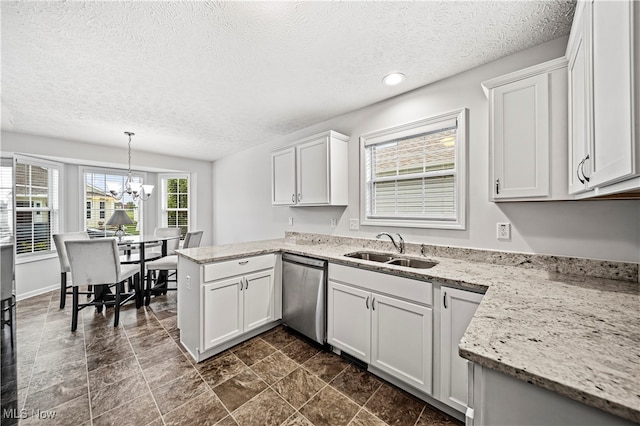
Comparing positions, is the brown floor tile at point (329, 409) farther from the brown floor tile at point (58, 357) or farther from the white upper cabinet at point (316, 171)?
the brown floor tile at point (58, 357)

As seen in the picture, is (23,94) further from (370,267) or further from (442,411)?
(442,411)

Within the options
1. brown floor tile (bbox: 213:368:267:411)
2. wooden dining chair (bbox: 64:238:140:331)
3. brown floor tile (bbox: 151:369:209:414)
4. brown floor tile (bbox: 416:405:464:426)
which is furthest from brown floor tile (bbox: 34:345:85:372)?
brown floor tile (bbox: 416:405:464:426)

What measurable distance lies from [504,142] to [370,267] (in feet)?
4.05

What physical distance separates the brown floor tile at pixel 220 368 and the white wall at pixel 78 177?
3.30m

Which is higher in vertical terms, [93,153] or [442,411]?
[93,153]

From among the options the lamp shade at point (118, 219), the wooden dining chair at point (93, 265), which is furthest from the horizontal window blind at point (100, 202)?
the wooden dining chair at point (93, 265)

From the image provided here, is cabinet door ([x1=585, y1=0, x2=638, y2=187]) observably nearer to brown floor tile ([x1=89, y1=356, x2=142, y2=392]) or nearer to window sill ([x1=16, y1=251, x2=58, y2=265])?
brown floor tile ([x1=89, y1=356, x2=142, y2=392])

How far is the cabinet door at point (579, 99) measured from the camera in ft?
3.74

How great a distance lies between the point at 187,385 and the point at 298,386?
82 cm

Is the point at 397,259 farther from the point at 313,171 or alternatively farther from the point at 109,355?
the point at 109,355

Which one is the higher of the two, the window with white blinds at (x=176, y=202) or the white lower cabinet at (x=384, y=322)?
the window with white blinds at (x=176, y=202)

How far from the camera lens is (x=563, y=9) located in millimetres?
Result: 1473

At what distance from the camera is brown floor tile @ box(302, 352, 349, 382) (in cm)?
200

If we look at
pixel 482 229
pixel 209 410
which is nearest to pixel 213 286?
pixel 209 410
